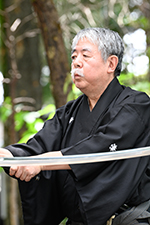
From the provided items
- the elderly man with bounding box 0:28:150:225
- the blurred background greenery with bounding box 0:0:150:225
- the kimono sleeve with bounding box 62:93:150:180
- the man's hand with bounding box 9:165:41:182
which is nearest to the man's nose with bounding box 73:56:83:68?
the elderly man with bounding box 0:28:150:225

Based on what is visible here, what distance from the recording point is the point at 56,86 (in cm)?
233

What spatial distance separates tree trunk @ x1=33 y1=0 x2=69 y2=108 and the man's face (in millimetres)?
910

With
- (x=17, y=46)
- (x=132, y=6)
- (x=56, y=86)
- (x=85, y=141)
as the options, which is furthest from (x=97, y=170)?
(x=132, y=6)

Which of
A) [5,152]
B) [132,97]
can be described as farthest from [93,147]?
[5,152]

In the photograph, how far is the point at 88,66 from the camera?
135cm

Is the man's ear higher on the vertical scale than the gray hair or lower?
lower

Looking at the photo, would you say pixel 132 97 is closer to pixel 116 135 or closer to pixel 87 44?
pixel 116 135

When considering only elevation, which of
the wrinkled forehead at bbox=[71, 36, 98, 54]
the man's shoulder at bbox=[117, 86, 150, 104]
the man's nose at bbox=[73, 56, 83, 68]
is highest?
the wrinkled forehead at bbox=[71, 36, 98, 54]

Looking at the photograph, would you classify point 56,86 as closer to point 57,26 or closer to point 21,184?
point 57,26

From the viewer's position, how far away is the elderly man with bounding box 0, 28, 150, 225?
1.22 m

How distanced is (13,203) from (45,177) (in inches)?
57.5

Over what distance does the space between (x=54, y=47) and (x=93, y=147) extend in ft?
4.19

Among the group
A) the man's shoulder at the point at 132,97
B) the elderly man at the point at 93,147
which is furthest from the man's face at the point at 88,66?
the man's shoulder at the point at 132,97

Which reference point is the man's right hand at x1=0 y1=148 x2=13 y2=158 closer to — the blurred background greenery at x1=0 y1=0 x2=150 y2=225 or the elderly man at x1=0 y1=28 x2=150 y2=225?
the elderly man at x1=0 y1=28 x2=150 y2=225
